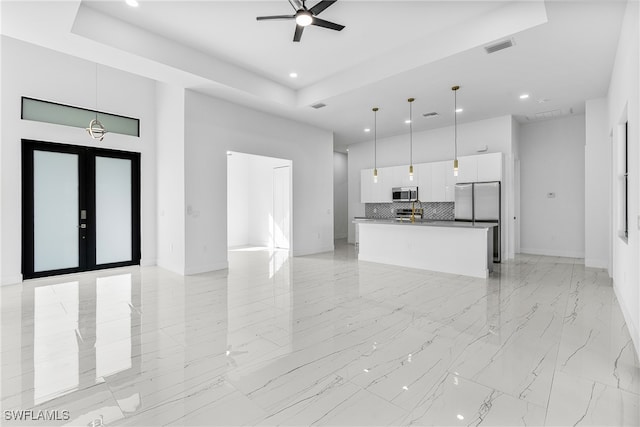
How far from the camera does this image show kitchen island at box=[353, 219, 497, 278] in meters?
5.41

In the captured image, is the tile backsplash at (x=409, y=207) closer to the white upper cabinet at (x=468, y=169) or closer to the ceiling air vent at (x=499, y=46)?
the white upper cabinet at (x=468, y=169)

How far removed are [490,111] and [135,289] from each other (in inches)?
299

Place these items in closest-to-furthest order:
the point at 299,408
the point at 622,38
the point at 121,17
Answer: the point at 299,408 < the point at 622,38 < the point at 121,17

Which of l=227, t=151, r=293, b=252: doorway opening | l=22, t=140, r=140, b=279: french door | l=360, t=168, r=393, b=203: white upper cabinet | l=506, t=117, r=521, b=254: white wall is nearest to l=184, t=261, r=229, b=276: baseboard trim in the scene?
l=22, t=140, r=140, b=279: french door

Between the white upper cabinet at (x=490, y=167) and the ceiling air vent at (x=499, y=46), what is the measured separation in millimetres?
3348

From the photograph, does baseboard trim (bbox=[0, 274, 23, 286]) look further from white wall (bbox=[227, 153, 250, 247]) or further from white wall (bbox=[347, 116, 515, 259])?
white wall (bbox=[347, 116, 515, 259])

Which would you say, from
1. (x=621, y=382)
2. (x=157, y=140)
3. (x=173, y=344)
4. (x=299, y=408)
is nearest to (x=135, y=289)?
(x=173, y=344)

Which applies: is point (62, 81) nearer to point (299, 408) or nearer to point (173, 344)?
point (173, 344)

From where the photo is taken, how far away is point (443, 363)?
244 cm

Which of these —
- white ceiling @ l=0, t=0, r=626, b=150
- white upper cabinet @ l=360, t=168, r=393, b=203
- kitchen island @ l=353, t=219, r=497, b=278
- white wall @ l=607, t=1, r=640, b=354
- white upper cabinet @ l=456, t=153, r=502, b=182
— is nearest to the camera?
white wall @ l=607, t=1, r=640, b=354

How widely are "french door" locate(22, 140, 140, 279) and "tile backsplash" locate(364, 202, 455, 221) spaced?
642cm

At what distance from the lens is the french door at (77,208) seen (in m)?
5.47

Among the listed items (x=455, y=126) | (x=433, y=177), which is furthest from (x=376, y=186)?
(x=455, y=126)

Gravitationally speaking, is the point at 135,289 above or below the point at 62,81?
below
